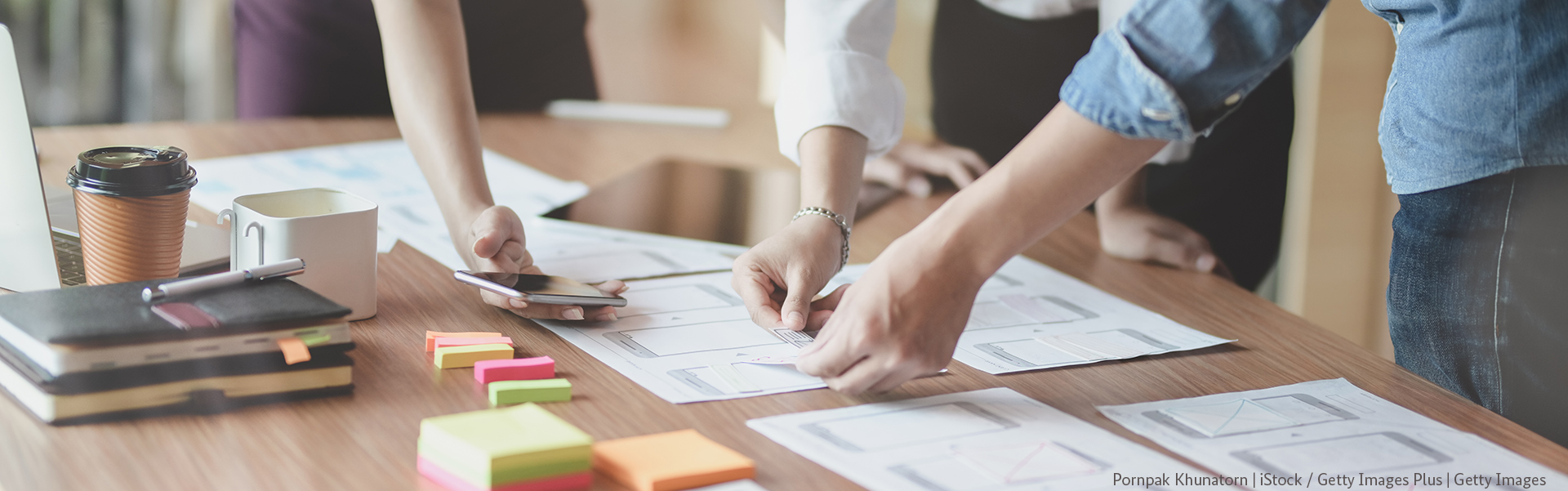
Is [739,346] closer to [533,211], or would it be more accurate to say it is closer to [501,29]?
[533,211]

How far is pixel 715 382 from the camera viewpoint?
2.45 feet

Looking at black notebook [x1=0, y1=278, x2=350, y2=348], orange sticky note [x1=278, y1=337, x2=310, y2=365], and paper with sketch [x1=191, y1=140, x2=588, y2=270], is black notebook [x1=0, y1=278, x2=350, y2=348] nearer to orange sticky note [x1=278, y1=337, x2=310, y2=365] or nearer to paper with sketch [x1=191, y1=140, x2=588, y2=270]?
orange sticky note [x1=278, y1=337, x2=310, y2=365]

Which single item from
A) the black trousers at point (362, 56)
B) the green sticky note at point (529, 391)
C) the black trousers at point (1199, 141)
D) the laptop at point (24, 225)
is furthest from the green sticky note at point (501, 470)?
the black trousers at point (362, 56)

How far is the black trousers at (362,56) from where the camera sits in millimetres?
1724

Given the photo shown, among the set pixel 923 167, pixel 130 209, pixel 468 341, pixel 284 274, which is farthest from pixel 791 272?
pixel 923 167

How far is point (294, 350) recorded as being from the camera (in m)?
0.66

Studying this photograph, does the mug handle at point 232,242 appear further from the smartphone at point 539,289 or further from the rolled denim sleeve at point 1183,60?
the rolled denim sleeve at point 1183,60

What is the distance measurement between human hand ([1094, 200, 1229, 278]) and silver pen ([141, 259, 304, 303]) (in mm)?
849

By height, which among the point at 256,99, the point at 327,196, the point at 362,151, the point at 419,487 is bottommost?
the point at 419,487

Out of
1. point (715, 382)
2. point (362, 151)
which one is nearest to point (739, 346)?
point (715, 382)

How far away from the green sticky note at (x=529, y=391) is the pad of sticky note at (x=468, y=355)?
2.0 inches

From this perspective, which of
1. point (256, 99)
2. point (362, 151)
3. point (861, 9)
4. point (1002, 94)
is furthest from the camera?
point (256, 99)

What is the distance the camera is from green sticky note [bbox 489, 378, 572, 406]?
687 mm

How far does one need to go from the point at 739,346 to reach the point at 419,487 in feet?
1.04
